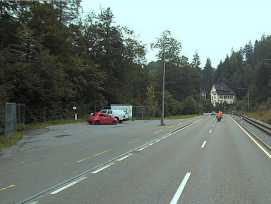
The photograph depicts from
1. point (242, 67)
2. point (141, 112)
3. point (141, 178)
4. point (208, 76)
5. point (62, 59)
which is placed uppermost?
point (242, 67)

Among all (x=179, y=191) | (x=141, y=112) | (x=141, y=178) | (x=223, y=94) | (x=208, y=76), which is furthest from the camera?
(x=208, y=76)

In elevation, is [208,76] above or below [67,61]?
above

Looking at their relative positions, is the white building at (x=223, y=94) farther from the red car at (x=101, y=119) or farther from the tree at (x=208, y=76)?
the red car at (x=101, y=119)

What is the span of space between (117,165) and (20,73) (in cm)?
2346

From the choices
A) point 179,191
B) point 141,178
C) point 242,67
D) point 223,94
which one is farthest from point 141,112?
point 242,67

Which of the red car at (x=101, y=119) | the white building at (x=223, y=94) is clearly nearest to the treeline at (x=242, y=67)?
the white building at (x=223, y=94)

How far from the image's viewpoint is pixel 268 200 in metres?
4.93

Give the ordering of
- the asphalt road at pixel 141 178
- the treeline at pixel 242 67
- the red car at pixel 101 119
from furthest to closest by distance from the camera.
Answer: the treeline at pixel 242 67
the red car at pixel 101 119
the asphalt road at pixel 141 178

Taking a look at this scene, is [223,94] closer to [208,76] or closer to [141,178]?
[208,76]

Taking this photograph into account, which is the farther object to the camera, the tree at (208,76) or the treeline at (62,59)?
the tree at (208,76)

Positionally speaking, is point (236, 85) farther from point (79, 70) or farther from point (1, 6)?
point (1, 6)

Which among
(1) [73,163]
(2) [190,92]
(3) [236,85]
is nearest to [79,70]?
(1) [73,163]

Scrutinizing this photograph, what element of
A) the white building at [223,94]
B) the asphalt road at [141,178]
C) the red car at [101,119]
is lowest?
the asphalt road at [141,178]

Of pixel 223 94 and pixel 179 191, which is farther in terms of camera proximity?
pixel 223 94
